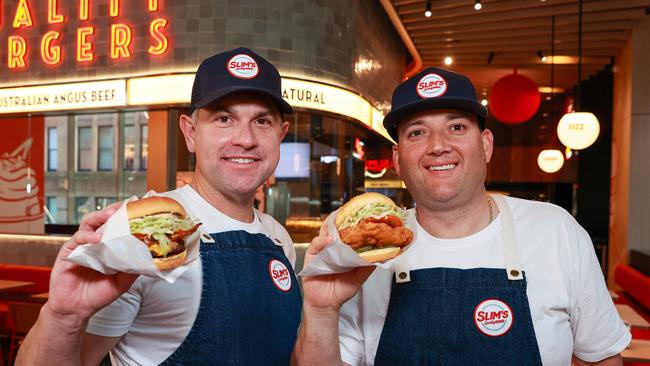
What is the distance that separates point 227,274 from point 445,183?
2.58ft

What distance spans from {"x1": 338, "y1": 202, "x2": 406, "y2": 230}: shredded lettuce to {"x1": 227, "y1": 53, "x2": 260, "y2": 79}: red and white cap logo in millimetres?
605

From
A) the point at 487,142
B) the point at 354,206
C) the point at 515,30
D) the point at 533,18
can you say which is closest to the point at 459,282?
the point at 354,206

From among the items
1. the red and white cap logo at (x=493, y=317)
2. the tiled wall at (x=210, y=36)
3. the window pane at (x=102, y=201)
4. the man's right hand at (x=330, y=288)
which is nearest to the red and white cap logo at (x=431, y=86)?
the man's right hand at (x=330, y=288)

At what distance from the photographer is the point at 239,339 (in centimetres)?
171

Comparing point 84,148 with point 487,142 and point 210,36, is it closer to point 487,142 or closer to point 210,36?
point 210,36

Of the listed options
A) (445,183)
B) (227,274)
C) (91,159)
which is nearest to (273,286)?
(227,274)

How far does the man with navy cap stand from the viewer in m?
1.40

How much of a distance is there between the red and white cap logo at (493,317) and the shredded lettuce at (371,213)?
0.39 metres

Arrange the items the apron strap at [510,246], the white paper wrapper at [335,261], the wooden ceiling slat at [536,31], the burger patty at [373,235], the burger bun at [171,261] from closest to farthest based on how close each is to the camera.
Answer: the burger bun at [171,261], the white paper wrapper at [335,261], the burger patty at [373,235], the apron strap at [510,246], the wooden ceiling slat at [536,31]

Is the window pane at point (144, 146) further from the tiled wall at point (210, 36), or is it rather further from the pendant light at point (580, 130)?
the pendant light at point (580, 130)

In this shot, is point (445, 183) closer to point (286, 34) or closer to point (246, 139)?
point (246, 139)

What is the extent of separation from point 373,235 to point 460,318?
407mm

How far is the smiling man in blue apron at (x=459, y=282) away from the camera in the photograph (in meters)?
1.74

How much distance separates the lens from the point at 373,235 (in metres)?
1.70
